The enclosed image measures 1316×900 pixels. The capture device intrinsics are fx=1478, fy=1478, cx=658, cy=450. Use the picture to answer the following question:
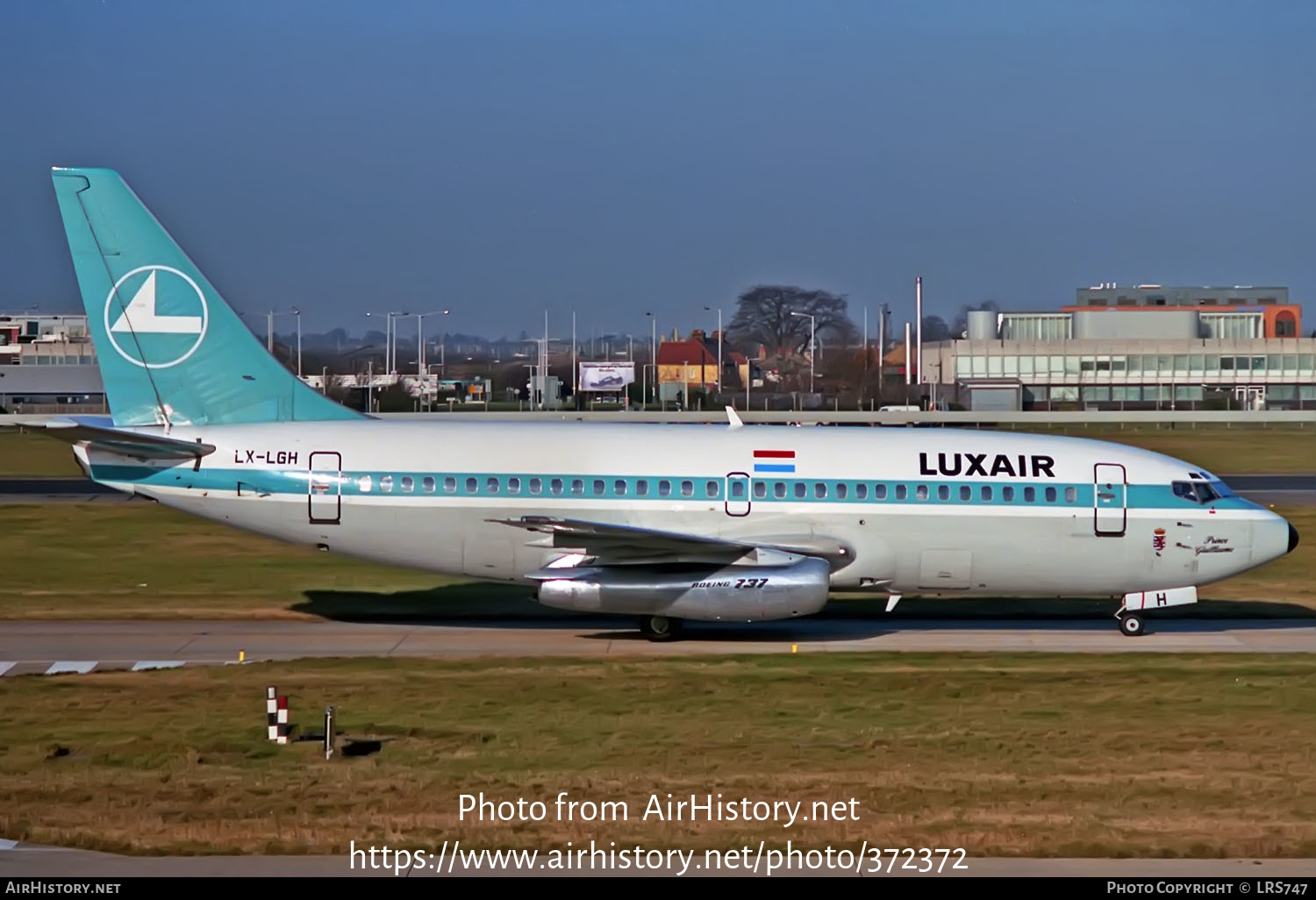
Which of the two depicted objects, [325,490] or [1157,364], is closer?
[325,490]

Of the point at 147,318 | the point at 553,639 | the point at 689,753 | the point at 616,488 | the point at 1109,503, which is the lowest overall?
the point at 553,639

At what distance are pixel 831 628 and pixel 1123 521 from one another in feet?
18.4

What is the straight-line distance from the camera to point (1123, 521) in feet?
86.2

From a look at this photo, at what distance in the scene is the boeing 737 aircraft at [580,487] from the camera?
25750 mm

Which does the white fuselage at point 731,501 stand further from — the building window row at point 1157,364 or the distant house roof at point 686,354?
the distant house roof at point 686,354

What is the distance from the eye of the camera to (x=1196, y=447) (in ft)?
247

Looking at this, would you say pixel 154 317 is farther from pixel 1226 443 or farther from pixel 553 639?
pixel 1226 443

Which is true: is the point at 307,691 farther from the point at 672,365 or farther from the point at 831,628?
the point at 672,365

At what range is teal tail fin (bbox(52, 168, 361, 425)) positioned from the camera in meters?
26.0

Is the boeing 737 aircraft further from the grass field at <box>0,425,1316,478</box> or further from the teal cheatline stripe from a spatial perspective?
the grass field at <box>0,425,1316,478</box>

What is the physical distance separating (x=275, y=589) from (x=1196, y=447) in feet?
185

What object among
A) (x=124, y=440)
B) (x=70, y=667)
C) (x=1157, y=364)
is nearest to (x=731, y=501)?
(x=124, y=440)

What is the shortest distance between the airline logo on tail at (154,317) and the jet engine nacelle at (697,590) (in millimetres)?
7792
